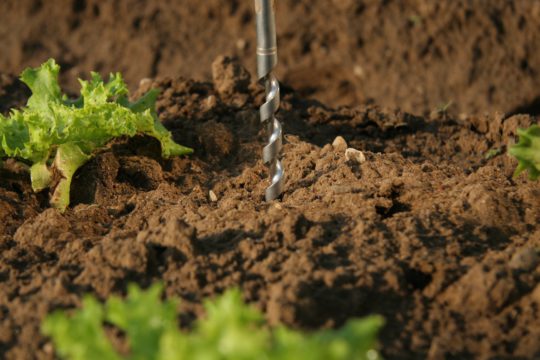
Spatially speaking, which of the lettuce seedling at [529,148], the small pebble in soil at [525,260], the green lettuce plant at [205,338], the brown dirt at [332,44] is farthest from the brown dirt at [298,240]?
the brown dirt at [332,44]

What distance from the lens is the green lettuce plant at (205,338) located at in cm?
189

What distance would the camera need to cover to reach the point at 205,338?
2008 millimetres

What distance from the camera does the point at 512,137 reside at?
4.41 m

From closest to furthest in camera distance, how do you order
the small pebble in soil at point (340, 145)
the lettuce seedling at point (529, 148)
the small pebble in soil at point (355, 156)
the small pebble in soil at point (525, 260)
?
the small pebble in soil at point (525, 260) → the lettuce seedling at point (529, 148) → the small pebble in soil at point (355, 156) → the small pebble in soil at point (340, 145)

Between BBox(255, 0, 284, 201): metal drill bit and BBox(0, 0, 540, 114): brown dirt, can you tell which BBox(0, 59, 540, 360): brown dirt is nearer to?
BBox(255, 0, 284, 201): metal drill bit

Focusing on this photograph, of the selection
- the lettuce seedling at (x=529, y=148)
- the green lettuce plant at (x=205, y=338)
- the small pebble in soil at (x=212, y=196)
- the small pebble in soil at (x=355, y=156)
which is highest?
the small pebble in soil at (x=355, y=156)

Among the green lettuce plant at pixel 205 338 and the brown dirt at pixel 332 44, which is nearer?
the green lettuce plant at pixel 205 338

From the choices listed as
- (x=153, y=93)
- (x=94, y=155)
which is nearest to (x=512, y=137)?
(x=153, y=93)

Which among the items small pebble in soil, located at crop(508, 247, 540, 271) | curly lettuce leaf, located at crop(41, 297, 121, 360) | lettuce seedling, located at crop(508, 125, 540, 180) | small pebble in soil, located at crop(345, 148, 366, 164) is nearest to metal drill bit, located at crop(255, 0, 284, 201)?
small pebble in soil, located at crop(345, 148, 366, 164)

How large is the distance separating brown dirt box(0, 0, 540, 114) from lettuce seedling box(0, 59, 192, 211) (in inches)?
131

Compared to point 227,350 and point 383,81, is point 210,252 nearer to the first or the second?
point 227,350

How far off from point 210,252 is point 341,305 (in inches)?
20.8

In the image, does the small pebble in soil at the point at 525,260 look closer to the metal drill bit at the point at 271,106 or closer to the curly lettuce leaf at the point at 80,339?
the metal drill bit at the point at 271,106

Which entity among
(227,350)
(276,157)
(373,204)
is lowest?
(227,350)
